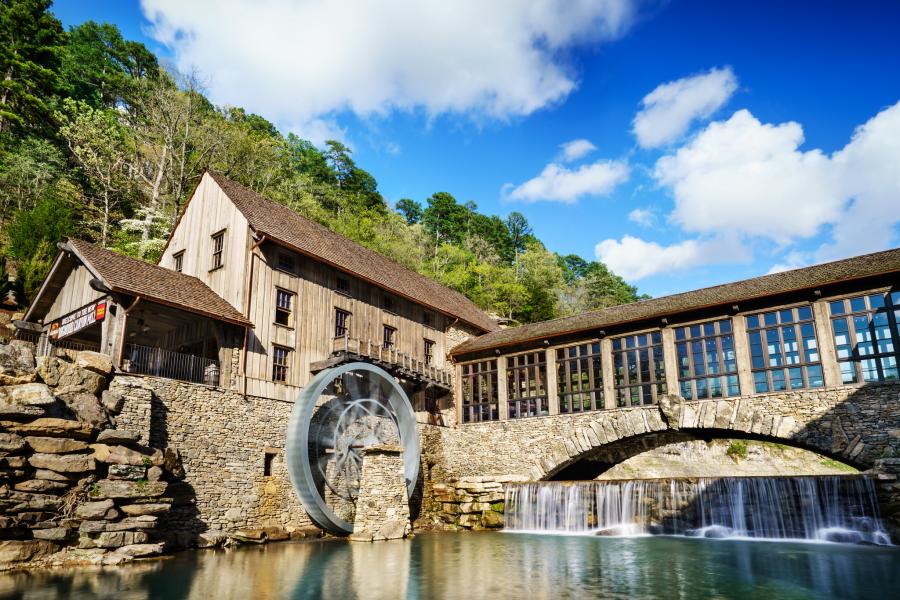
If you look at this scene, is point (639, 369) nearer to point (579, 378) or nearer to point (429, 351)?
point (579, 378)

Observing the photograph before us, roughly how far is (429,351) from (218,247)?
34.2ft

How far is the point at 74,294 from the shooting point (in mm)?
19094

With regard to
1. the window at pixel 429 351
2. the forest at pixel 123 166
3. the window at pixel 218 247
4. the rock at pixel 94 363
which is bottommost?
the rock at pixel 94 363

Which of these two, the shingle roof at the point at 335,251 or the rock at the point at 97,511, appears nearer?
the rock at the point at 97,511

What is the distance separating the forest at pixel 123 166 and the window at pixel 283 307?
9613 millimetres

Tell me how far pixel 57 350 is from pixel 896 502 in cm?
2238

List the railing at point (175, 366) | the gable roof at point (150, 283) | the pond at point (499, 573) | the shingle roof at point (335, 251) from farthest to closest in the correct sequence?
the shingle roof at point (335, 251) → the railing at point (175, 366) → the gable roof at point (150, 283) → the pond at point (499, 573)

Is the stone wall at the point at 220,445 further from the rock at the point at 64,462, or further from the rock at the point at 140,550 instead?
the rock at the point at 140,550

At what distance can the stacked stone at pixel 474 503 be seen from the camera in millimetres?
21547

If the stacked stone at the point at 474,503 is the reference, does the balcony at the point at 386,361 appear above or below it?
above

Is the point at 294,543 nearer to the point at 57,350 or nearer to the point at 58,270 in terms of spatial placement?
the point at 57,350

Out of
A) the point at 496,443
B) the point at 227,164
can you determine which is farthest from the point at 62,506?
the point at 227,164

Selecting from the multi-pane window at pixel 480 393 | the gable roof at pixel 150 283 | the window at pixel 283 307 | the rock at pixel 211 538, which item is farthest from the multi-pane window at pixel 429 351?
the rock at pixel 211 538

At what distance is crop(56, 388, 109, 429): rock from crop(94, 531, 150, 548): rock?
2.52 metres
